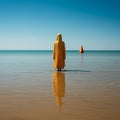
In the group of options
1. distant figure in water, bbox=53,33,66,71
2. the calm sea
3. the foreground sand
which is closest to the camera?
the foreground sand

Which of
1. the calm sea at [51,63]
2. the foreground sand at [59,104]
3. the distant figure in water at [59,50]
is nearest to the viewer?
the foreground sand at [59,104]

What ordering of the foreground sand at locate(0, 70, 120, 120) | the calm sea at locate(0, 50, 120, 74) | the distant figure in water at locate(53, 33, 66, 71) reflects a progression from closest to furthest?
the foreground sand at locate(0, 70, 120, 120) → the distant figure in water at locate(53, 33, 66, 71) → the calm sea at locate(0, 50, 120, 74)

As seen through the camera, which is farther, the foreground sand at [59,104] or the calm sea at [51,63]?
the calm sea at [51,63]

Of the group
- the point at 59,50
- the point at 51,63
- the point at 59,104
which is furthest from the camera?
the point at 51,63

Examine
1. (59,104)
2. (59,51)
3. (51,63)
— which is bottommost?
(59,104)

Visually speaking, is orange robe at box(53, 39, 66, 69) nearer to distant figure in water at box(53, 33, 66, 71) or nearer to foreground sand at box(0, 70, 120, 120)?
distant figure in water at box(53, 33, 66, 71)

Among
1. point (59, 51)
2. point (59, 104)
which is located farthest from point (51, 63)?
point (59, 104)

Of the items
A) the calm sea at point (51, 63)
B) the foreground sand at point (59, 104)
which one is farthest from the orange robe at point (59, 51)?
the foreground sand at point (59, 104)

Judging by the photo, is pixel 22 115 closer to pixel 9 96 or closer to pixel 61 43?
pixel 9 96

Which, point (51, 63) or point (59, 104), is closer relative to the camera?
point (59, 104)

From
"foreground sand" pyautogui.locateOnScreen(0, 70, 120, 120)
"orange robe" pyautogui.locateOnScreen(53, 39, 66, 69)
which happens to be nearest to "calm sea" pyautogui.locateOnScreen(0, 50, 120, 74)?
"orange robe" pyautogui.locateOnScreen(53, 39, 66, 69)

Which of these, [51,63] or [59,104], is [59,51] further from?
[51,63]

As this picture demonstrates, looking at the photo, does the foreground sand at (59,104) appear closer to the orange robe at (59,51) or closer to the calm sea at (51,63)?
the orange robe at (59,51)

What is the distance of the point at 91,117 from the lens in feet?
17.8
